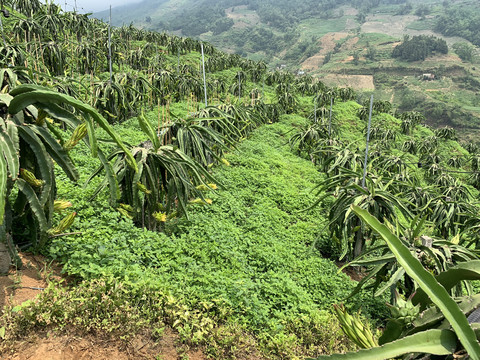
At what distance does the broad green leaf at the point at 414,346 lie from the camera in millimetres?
1055

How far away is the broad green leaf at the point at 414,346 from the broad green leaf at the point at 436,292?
0.31 ft

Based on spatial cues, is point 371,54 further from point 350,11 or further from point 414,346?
point 350,11

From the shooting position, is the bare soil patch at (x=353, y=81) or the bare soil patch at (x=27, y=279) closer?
the bare soil patch at (x=27, y=279)

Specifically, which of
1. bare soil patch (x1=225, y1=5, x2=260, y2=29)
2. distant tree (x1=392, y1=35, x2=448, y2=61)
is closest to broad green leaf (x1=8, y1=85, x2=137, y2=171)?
distant tree (x1=392, y1=35, x2=448, y2=61)

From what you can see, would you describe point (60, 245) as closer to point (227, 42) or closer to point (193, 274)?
point (193, 274)

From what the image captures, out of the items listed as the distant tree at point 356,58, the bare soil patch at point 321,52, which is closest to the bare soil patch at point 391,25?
the bare soil patch at point 321,52

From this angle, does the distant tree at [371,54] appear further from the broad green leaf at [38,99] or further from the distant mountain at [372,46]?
the broad green leaf at [38,99]

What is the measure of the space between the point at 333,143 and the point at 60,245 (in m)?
8.80

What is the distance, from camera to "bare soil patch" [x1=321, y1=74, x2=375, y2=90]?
68.8m

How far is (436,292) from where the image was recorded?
3.56ft

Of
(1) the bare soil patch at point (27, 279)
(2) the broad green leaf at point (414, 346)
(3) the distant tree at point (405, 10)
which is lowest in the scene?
Result: (1) the bare soil patch at point (27, 279)

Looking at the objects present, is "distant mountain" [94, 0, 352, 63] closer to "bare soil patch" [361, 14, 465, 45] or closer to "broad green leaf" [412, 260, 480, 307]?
"bare soil patch" [361, 14, 465, 45]

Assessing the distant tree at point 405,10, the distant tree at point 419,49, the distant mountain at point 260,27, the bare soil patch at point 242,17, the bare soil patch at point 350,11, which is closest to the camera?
the distant tree at point 419,49

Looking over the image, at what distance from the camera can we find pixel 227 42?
118875mm
